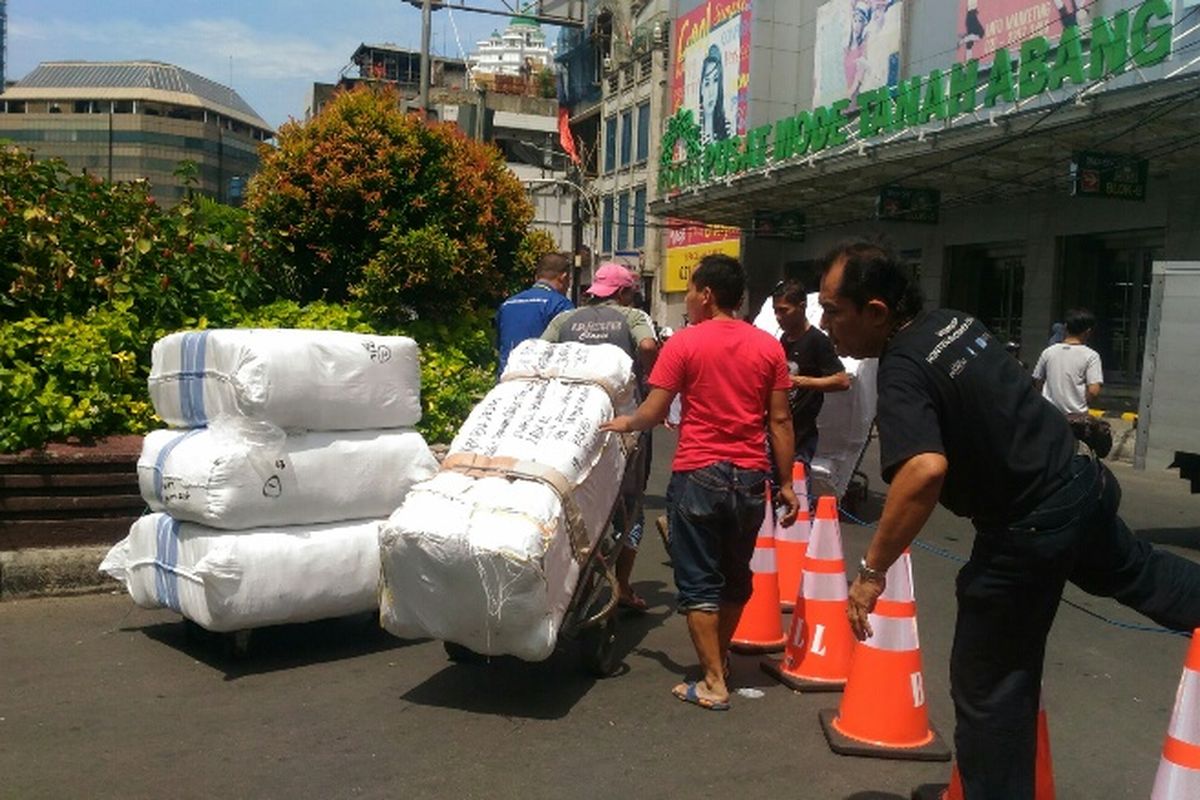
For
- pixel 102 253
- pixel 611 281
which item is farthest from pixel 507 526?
pixel 102 253

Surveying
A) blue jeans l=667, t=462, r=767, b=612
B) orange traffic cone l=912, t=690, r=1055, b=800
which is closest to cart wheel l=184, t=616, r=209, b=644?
blue jeans l=667, t=462, r=767, b=612

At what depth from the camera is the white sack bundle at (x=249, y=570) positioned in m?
5.14

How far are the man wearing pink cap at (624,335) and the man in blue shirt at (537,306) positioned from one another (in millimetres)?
567

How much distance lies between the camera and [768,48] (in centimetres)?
3256

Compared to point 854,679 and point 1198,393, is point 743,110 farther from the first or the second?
point 854,679

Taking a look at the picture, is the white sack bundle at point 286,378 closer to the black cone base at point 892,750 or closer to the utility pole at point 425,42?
the black cone base at point 892,750

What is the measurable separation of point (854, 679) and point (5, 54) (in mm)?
171745

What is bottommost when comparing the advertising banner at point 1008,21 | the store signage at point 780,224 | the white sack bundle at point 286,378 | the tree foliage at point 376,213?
the white sack bundle at point 286,378

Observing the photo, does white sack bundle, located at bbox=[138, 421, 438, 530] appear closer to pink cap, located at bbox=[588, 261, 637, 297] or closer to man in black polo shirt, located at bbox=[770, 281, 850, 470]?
pink cap, located at bbox=[588, 261, 637, 297]

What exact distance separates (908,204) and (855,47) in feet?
18.5

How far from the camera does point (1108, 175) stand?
17.5m

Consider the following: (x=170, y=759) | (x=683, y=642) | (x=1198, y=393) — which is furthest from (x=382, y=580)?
(x=1198, y=393)

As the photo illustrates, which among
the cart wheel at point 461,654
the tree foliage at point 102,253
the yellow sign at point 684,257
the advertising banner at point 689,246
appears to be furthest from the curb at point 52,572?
the yellow sign at point 684,257

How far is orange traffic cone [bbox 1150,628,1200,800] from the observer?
3.10 m
